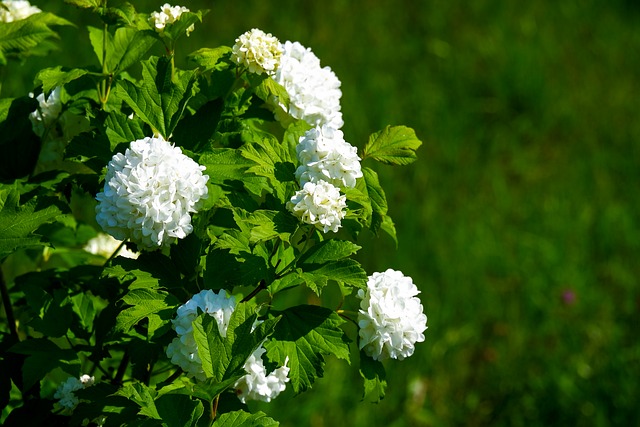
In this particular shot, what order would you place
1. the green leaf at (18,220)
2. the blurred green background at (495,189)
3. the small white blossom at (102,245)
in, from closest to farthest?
the green leaf at (18,220) < the small white blossom at (102,245) < the blurred green background at (495,189)

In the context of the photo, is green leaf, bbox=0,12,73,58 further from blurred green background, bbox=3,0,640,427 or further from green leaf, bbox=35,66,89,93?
blurred green background, bbox=3,0,640,427

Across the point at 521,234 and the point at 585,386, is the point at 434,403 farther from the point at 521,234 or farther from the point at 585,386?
the point at 521,234

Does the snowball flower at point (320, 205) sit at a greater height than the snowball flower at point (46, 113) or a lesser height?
greater

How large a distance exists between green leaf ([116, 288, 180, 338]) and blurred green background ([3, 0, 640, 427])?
181cm

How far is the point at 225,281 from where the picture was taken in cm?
144

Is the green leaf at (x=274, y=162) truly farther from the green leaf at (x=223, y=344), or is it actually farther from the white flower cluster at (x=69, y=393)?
the white flower cluster at (x=69, y=393)

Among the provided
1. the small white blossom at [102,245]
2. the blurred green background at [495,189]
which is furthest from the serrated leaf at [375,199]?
the blurred green background at [495,189]

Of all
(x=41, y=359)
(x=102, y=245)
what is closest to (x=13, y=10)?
(x=102, y=245)

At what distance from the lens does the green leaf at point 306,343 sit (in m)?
1.43

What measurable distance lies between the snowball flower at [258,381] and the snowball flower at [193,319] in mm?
127

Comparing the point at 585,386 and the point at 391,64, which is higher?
the point at 391,64

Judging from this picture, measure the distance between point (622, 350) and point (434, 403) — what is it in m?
0.88

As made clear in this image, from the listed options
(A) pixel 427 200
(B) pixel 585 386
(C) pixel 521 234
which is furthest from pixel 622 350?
(A) pixel 427 200

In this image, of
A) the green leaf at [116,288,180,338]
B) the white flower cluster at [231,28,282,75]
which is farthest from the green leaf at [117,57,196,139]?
the green leaf at [116,288,180,338]
